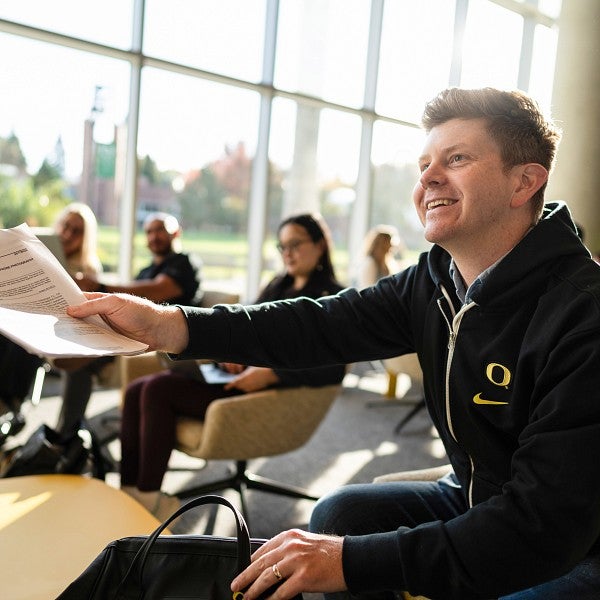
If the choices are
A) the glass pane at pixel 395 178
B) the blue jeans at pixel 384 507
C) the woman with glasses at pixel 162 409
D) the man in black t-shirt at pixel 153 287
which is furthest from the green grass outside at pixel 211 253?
the blue jeans at pixel 384 507

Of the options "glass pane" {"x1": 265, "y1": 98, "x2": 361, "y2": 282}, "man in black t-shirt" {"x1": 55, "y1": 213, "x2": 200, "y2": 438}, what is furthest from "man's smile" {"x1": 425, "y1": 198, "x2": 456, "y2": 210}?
"glass pane" {"x1": 265, "y1": 98, "x2": 361, "y2": 282}

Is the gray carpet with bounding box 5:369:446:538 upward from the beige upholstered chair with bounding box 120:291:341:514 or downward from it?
downward

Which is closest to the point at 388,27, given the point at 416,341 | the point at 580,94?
the point at 580,94

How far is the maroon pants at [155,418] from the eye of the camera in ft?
8.51

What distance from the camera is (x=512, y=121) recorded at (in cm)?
137

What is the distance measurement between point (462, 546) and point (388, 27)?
22.6ft

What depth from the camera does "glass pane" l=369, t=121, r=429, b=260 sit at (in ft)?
24.1

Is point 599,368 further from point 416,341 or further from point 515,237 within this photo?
point 416,341

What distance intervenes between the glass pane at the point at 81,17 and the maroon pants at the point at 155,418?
3.18 metres

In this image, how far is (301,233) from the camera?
3186 millimetres

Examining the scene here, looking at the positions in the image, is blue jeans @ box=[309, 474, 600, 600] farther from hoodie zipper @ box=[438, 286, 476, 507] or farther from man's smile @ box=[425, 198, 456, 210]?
man's smile @ box=[425, 198, 456, 210]

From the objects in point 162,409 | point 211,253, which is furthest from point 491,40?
point 162,409

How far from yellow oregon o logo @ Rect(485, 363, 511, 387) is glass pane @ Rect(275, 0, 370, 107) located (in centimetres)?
528

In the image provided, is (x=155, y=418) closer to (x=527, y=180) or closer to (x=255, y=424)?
(x=255, y=424)
